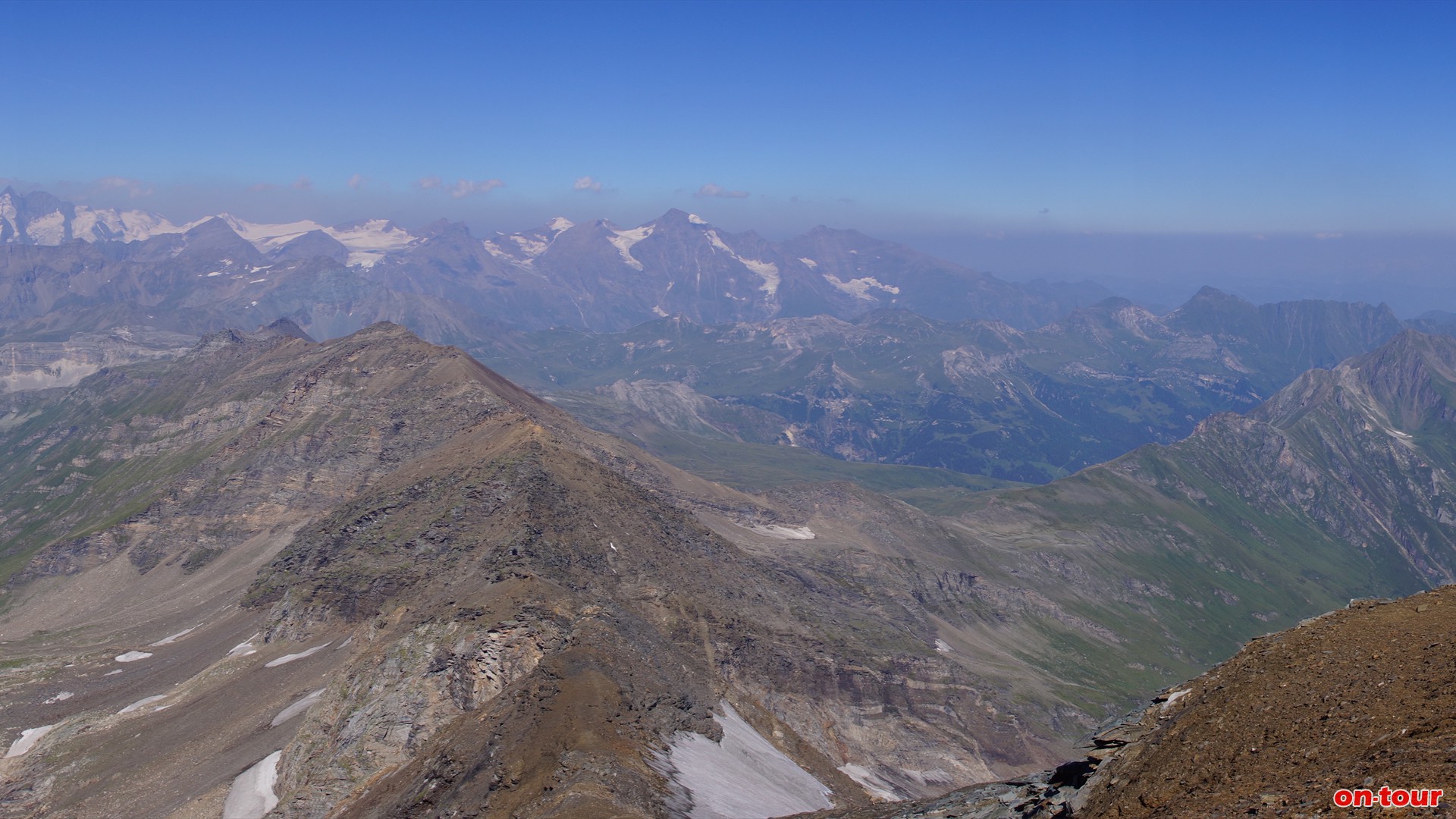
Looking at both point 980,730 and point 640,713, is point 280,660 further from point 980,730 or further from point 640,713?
point 980,730

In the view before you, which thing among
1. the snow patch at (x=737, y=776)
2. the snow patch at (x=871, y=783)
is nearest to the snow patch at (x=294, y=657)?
the snow patch at (x=737, y=776)

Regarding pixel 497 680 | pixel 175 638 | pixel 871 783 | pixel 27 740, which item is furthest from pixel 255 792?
pixel 175 638

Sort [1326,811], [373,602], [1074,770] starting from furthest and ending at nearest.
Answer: [373,602] < [1074,770] < [1326,811]

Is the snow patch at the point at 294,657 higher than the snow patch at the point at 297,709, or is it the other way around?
the snow patch at the point at 297,709

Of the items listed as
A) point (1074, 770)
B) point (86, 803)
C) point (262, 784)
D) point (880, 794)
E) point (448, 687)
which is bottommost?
point (880, 794)

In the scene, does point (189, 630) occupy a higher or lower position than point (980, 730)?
higher

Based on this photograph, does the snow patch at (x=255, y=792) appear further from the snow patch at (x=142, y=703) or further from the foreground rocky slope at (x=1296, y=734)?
the foreground rocky slope at (x=1296, y=734)

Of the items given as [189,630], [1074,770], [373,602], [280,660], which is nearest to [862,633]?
[373,602]

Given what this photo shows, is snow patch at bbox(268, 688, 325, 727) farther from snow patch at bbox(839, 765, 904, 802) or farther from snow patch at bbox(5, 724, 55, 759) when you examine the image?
snow patch at bbox(839, 765, 904, 802)
